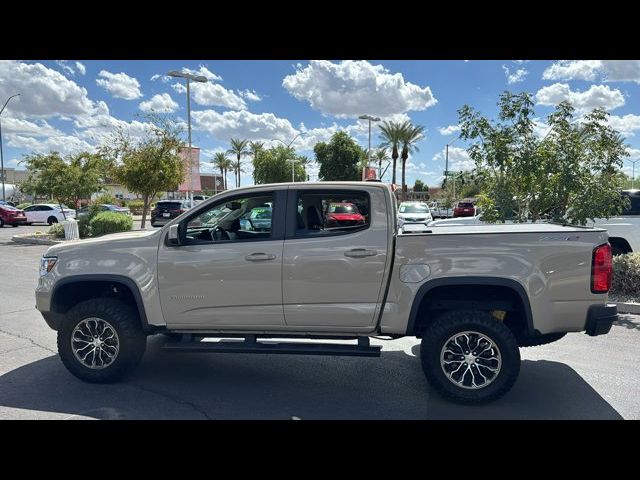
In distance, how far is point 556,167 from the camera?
755 cm

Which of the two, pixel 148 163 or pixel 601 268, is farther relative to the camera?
pixel 148 163

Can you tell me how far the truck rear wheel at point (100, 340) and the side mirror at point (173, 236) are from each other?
830mm

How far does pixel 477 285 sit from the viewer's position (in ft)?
12.7

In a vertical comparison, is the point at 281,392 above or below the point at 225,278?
below

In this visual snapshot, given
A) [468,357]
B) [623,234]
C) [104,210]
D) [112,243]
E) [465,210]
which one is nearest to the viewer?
[468,357]

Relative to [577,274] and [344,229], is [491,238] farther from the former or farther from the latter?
[344,229]

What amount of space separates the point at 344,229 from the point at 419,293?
879mm

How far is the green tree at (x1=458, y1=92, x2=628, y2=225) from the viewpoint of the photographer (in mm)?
7461

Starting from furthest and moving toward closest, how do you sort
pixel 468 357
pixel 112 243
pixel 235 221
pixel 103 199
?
pixel 103 199 < pixel 235 221 < pixel 112 243 < pixel 468 357

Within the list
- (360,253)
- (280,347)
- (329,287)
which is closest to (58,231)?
(280,347)

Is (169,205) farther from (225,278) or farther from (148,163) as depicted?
(225,278)

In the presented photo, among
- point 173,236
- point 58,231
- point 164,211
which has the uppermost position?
point 164,211

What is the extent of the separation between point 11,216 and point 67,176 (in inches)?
436
